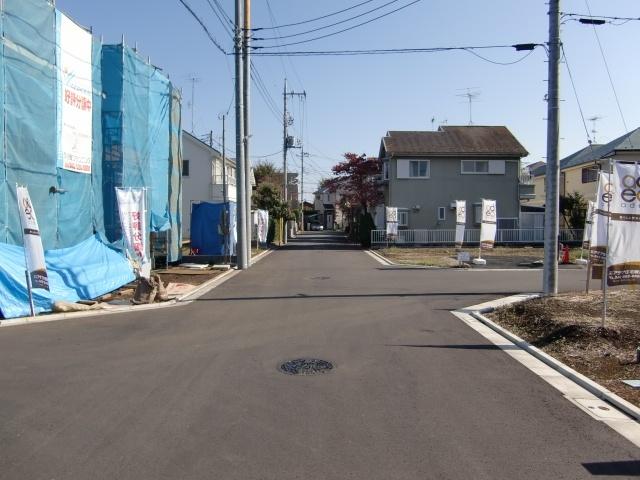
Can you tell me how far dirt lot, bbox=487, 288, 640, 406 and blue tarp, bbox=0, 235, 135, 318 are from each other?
8607mm

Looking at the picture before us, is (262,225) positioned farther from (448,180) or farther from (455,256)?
(448,180)

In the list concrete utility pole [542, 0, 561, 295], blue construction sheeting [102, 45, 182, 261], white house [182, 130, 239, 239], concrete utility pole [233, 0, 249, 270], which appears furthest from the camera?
white house [182, 130, 239, 239]

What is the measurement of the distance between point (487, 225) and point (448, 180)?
14.5m

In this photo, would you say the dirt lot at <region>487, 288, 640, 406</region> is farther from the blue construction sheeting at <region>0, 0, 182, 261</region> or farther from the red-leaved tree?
the red-leaved tree

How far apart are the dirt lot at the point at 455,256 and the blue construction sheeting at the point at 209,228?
7561mm

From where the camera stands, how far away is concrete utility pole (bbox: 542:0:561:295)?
12.0 meters

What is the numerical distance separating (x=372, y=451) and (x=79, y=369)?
4.12 m

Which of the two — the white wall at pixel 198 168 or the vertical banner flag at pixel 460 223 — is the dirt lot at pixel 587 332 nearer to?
the vertical banner flag at pixel 460 223

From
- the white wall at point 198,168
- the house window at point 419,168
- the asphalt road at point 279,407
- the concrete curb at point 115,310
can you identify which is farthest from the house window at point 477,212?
the asphalt road at point 279,407

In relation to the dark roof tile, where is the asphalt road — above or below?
below

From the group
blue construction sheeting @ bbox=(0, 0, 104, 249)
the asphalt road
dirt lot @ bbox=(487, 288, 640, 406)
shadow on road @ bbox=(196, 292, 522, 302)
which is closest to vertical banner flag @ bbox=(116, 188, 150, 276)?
blue construction sheeting @ bbox=(0, 0, 104, 249)

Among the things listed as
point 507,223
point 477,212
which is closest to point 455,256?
point 477,212

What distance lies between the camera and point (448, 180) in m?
37.2

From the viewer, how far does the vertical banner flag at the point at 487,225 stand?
23.0m
